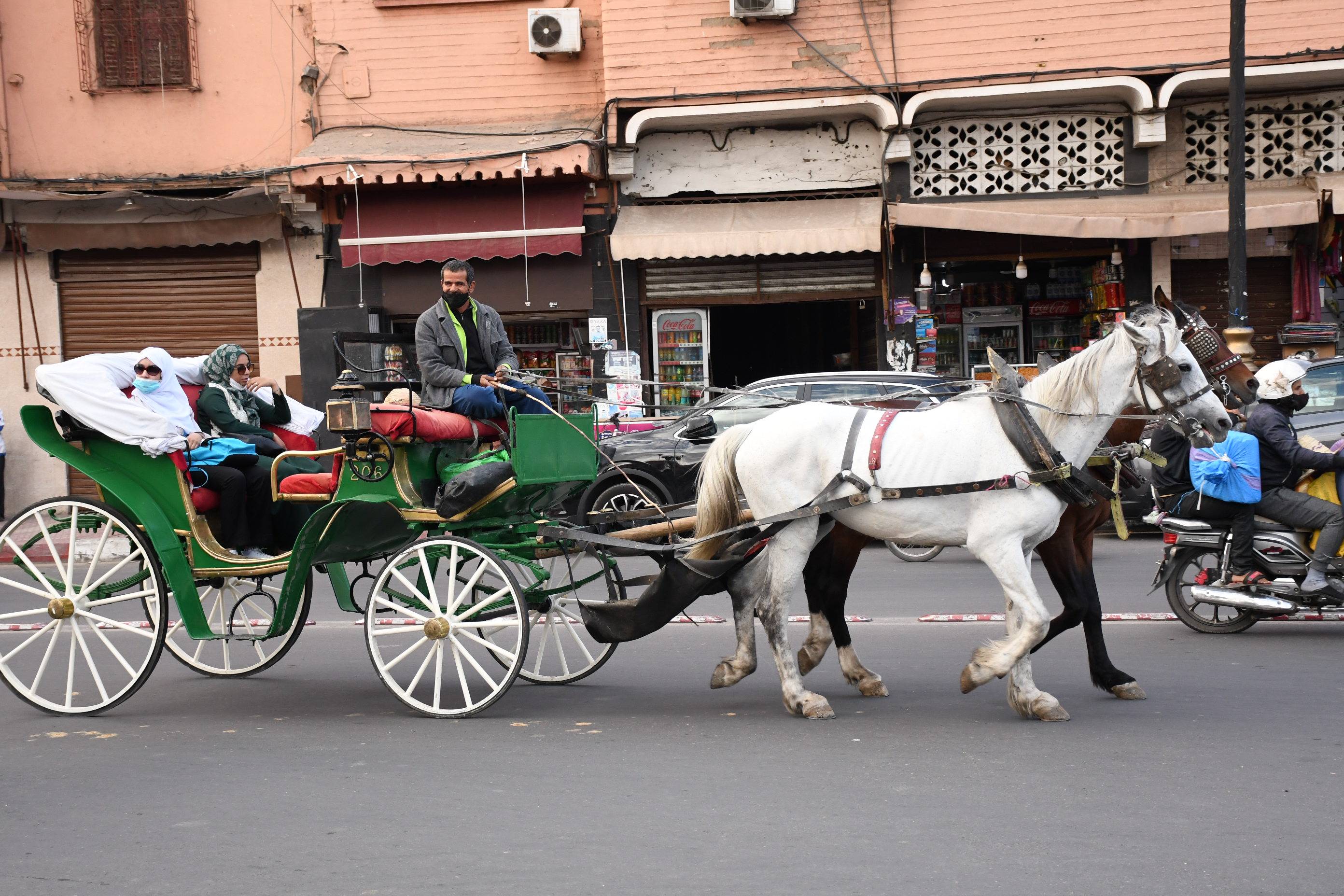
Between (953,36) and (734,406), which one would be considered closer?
(734,406)

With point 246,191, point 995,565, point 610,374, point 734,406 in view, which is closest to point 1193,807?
point 995,565

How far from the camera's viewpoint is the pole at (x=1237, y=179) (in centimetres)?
1279

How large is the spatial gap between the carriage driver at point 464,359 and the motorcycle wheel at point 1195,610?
4.10 meters

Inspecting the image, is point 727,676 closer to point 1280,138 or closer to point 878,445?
point 878,445

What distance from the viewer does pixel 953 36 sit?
15461mm

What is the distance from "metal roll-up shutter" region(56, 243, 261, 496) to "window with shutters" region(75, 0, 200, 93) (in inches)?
89.4

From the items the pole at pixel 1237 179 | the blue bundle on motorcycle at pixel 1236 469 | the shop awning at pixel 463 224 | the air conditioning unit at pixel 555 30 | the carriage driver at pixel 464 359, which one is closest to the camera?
the carriage driver at pixel 464 359

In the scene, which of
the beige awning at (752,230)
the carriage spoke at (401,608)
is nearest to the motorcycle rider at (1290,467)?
the carriage spoke at (401,608)

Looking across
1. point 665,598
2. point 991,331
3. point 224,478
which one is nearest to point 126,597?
point 224,478

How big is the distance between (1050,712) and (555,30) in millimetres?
12979

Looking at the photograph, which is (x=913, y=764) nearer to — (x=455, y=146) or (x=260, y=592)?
(x=260, y=592)

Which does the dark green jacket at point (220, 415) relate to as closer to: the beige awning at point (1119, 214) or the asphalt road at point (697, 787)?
the asphalt road at point (697, 787)

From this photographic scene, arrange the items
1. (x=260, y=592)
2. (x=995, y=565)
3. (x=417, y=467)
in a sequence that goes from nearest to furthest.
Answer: (x=995, y=565)
(x=417, y=467)
(x=260, y=592)

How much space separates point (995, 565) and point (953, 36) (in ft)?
38.0
